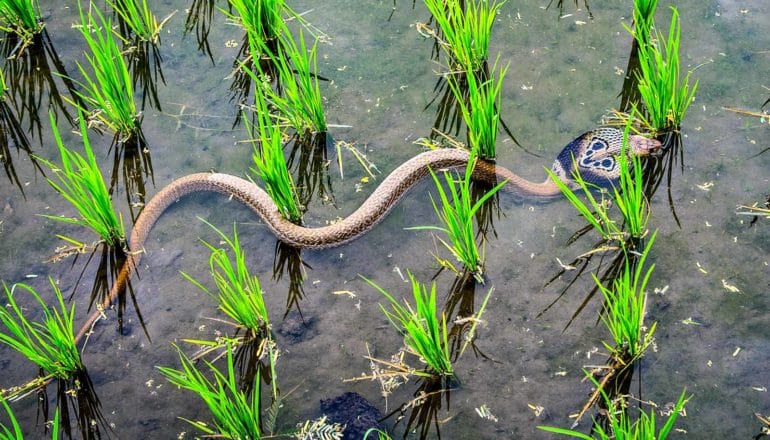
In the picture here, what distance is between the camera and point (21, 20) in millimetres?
5836

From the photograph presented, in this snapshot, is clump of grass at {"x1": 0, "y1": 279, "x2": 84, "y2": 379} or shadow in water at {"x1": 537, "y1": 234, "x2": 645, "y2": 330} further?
shadow in water at {"x1": 537, "y1": 234, "x2": 645, "y2": 330}

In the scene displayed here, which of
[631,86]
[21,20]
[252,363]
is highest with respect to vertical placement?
[21,20]

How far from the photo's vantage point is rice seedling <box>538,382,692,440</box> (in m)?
3.23

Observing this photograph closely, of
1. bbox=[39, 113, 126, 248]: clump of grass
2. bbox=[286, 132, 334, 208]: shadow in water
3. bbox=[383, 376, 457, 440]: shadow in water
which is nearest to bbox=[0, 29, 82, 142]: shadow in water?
bbox=[39, 113, 126, 248]: clump of grass

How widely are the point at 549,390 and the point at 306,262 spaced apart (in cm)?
167

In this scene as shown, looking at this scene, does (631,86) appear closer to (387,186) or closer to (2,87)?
(387,186)

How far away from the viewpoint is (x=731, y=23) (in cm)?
547

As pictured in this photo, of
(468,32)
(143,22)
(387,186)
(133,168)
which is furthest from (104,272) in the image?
(468,32)

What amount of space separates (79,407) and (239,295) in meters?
1.05

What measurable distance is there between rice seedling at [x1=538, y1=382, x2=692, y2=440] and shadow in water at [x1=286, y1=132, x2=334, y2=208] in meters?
2.16

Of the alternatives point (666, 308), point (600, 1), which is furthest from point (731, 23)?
point (666, 308)

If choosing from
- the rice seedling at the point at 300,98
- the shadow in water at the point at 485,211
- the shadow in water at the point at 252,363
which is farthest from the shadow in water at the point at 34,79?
the shadow in water at the point at 485,211

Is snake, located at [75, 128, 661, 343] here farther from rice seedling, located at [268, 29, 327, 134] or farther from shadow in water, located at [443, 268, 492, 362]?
shadow in water, located at [443, 268, 492, 362]

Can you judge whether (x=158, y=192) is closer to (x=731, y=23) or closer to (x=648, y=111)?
(x=648, y=111)
